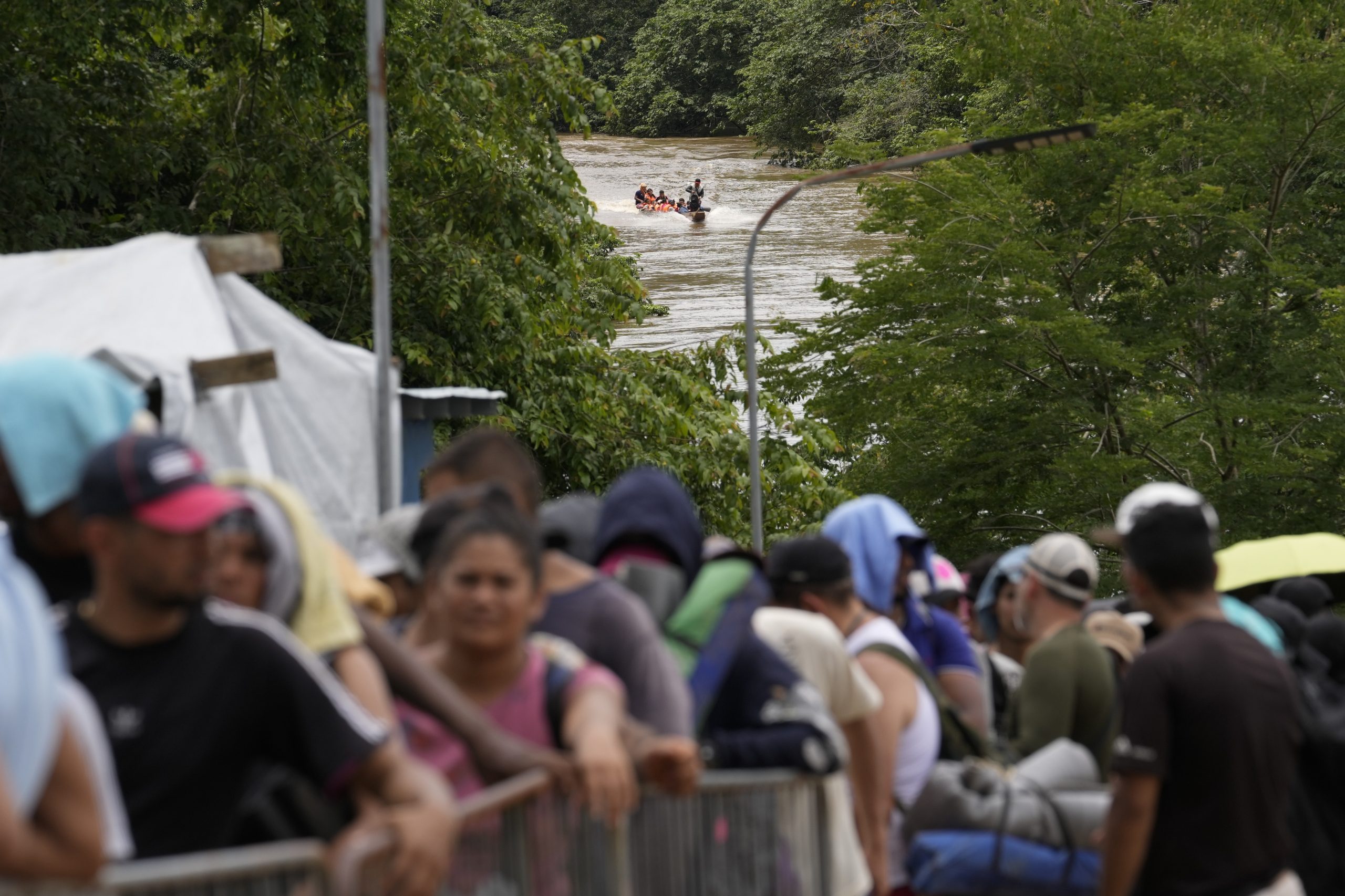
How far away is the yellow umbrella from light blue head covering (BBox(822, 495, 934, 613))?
158cm

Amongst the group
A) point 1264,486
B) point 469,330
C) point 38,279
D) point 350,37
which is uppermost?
point 350,37

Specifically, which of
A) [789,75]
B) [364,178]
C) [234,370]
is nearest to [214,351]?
[234,370]

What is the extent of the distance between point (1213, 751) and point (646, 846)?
132cm

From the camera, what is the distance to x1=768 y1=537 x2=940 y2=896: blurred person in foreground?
4.18 metres

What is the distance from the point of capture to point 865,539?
16.0ft

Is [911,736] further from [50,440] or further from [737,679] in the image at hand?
[50,440]

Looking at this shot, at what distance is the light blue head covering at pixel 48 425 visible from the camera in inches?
110

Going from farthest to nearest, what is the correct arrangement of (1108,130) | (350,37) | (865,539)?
(1108,130)
(350,37)
(865,539)

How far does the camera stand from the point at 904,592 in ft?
16.5

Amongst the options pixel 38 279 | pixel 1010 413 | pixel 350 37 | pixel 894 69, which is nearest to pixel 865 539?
pixel 38 279

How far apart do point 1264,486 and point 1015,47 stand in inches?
237

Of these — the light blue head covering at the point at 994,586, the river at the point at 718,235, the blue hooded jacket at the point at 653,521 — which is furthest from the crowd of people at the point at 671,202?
the blue hooded jacket at the point at 653,521

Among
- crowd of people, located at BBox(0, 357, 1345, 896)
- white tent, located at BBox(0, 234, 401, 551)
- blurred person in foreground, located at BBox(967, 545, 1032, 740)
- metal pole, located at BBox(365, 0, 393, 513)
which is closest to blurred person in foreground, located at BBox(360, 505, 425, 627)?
crowd of people, located at BBox(0, 357, 1345, 896)

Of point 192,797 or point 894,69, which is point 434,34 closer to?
point 192,797
